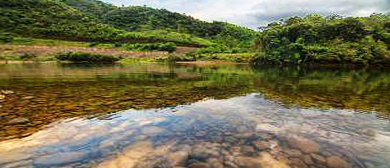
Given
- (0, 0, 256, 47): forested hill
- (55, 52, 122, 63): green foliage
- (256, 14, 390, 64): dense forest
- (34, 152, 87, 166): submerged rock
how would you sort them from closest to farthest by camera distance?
(34, 152, 87, 166): submerged rock, (256, 14, 390, 64): dense forest, (55, 52, 122, 63): green foliage, (0, 0, 256, 47): forested hill

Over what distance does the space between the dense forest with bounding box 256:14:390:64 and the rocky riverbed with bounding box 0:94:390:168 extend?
4713cm

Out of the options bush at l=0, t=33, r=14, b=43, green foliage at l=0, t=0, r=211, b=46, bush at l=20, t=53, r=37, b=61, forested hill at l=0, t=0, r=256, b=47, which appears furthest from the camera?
forested hill at l=0, t=0, r=256, b=47

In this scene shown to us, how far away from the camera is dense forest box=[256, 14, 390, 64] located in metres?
48.2

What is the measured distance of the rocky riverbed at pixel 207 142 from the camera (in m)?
4.85

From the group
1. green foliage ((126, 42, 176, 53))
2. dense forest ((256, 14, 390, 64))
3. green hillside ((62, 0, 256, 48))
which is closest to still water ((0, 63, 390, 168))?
dense forest ((256, 14, 390, 64))

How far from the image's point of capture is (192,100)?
11617 mm

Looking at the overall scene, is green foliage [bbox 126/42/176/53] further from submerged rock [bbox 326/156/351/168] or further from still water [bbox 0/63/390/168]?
submerged rock [bbox 326/156/351/168]

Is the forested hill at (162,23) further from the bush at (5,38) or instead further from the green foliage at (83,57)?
the green foliage at (83,57)

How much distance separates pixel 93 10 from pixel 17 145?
556 ft

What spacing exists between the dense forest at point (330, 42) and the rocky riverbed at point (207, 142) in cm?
4713

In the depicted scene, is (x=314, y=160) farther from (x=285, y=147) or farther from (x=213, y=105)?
(x=213, y=105)

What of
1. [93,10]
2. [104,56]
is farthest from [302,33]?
[93,10]

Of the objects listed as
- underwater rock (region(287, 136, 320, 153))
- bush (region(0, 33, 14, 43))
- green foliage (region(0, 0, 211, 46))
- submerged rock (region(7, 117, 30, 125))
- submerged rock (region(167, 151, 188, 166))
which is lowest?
underwater rock (region(287, 136, 320, 153))

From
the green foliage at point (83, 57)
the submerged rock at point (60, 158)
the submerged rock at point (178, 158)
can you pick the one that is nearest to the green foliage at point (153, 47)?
the green foliage at point (83, 57)
